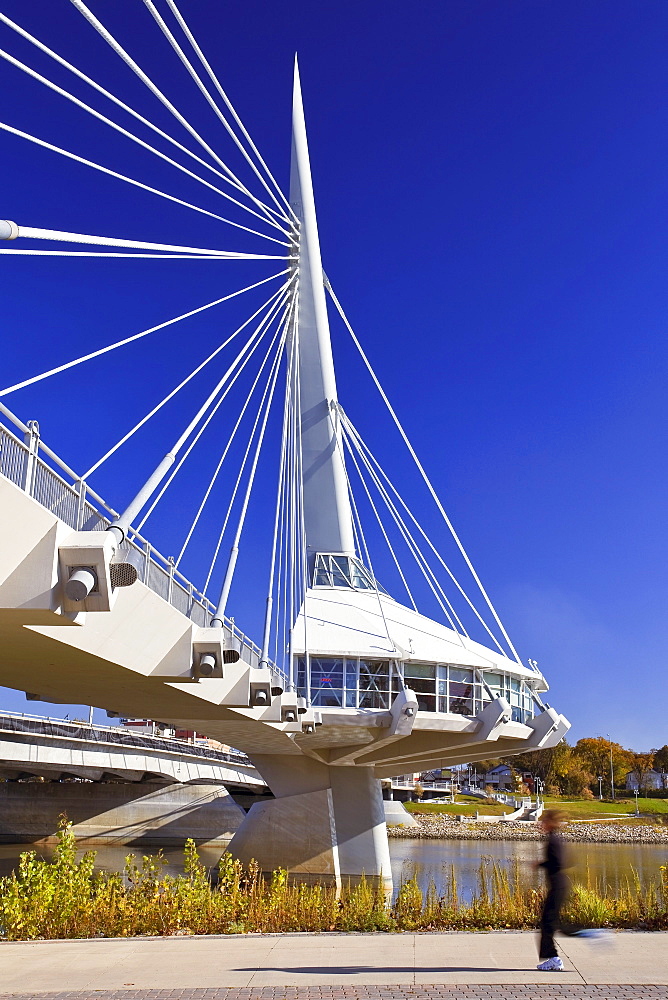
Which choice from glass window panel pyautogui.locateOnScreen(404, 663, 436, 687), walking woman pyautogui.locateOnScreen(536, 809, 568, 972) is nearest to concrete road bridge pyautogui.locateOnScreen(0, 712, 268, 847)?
glass window panel pyautogui.locateOnScreen(404, 663, 436, 687)

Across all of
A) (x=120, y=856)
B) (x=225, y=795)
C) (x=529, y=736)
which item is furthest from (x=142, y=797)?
(x=529, y=736)

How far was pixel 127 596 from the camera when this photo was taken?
1512 centimetres

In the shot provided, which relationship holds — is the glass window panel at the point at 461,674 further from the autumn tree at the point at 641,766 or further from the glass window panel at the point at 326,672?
the autumn tree at the point at 641,766

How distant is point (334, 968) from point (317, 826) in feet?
102

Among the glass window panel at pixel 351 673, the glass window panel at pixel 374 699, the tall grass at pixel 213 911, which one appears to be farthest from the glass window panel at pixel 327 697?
the tall grass at pixel 213 911

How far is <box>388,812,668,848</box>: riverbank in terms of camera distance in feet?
244

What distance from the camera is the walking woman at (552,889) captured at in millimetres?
9836

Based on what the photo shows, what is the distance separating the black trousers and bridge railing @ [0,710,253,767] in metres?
39.0

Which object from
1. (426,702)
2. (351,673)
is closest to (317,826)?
(426,702)

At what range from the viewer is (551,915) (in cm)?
996

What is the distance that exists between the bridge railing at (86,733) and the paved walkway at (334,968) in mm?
35817

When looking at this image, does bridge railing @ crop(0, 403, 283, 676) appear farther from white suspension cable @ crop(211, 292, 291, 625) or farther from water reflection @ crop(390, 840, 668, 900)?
water reflection @ crop(390, 840, 668, 900)

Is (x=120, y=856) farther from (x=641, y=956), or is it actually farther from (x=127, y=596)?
(x=641, y=956)

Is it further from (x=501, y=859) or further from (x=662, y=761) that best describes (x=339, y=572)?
(x=662, y=761)
